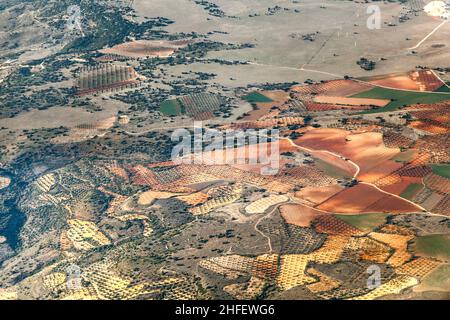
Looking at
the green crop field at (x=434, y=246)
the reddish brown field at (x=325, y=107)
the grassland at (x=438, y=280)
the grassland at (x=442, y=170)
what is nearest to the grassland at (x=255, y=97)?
the reddish brown field at (x=325, y=107)

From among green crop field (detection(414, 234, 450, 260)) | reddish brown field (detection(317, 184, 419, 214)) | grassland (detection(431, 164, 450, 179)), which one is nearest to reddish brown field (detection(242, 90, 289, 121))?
grassland (detection(431, 164, 450, 179))

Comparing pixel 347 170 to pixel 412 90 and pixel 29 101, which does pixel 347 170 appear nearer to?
pixel 412 90

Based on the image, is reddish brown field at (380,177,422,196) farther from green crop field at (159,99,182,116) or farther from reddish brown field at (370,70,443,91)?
green crop field at (159,99,182,116)

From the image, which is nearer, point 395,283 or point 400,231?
point 395,283

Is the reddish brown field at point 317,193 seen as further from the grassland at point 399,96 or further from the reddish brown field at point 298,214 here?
the grassland at point 399,96

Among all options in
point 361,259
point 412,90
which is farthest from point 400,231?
point 412,90

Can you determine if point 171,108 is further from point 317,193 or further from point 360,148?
point 317,193

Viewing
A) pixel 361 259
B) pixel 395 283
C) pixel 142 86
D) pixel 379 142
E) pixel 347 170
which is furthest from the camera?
pixel 142 86
